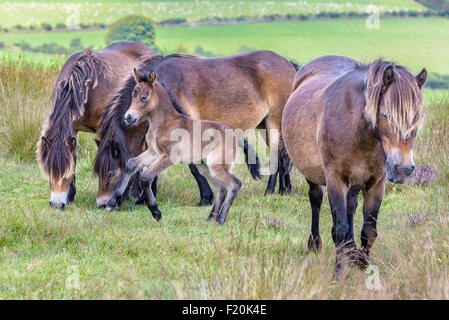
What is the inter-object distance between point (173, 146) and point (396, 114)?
3.49m

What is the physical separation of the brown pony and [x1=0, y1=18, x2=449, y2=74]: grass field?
14823 mm

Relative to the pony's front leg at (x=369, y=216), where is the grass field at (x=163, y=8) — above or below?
below

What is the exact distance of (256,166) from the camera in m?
7.98

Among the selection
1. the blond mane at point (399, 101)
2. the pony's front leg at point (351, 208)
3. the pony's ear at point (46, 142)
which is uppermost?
the blond mane at point (399, 101)

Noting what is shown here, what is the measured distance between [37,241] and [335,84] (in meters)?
3.11

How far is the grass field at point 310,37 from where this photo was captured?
2538 centimetres

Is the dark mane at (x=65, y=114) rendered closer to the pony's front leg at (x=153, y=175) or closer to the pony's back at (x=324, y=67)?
the pony's front leg at (x=153, y=175)

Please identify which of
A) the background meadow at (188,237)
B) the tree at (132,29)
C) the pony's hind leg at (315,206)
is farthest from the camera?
the tree at (132,29)

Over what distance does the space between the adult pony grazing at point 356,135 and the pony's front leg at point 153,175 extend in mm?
1688

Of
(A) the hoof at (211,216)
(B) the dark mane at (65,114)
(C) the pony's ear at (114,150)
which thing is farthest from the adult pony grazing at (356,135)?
(B) the dark mane at (65,114)

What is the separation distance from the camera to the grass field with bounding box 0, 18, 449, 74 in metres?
25.4

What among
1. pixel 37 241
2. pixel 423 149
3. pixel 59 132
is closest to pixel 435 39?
pixel 423 149

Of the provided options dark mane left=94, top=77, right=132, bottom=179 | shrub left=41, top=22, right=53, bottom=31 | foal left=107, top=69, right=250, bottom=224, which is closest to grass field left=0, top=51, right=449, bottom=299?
foal left=107, top=69, right=250, bottom=224

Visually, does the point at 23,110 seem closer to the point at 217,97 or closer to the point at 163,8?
the point at 217,97
